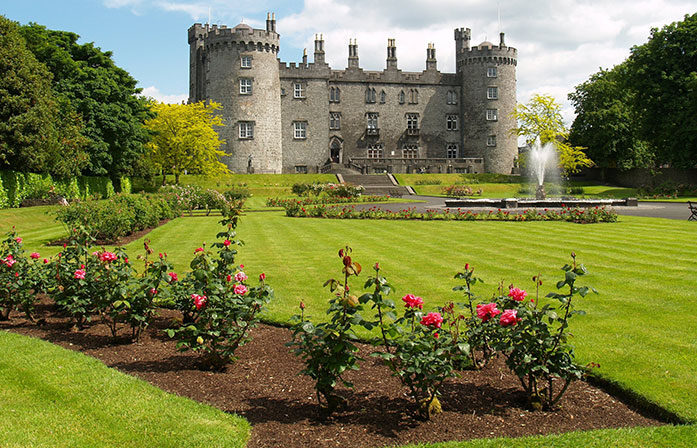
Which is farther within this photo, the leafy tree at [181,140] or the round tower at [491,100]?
the round tower at [491,100]

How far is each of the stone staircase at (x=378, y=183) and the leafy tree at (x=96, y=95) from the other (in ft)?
64.6

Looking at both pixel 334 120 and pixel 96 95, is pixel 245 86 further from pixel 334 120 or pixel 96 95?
pixel 96 95

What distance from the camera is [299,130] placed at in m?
65.5

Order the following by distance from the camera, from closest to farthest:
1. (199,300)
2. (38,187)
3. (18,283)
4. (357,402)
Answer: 1. (357,402)
2. (199,300)
3. (18,283)
4. (38,187)

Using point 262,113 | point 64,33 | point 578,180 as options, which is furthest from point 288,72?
point 578,180

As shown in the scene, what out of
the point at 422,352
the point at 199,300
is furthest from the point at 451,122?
the point at 422,352

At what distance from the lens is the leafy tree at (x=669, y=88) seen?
146 ft

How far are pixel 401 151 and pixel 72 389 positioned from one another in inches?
2592

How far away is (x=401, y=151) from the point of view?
6981 cm

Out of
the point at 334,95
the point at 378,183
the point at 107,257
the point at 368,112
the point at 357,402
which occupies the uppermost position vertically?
the point at 334,95

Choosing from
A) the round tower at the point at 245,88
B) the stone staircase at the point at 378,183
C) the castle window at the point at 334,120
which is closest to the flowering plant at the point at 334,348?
the stone staircase at the point at 378,183

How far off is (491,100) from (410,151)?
11477 mm

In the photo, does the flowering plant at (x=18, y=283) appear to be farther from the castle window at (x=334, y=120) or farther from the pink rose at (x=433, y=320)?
the castle window at (x=334, y=120)

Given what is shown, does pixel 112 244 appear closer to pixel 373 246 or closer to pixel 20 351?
pixel 373 246
